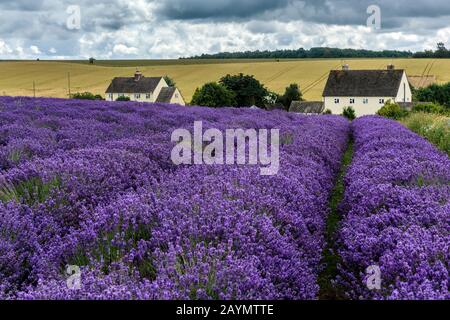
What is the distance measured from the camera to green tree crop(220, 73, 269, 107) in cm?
5466

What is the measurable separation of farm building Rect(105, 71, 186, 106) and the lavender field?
54918mm

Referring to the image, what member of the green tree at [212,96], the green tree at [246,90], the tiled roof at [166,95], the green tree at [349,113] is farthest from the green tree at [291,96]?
the tiled roof at [166,95]

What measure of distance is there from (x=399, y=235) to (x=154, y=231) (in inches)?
64.9

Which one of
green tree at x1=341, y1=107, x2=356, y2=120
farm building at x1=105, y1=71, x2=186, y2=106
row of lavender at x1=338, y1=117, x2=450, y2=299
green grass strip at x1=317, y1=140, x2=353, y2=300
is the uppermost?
farm building at x1=105, y1=71, x2=186, y2=106

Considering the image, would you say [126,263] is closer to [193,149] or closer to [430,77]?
[193,149]

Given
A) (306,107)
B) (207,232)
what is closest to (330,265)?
(207,232)

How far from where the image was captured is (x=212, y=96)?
48.2 m

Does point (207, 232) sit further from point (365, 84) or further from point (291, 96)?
point (291, 96)

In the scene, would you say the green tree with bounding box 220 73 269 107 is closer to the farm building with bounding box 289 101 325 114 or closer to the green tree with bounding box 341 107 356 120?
the farm building with bounding box 289 101 325 114

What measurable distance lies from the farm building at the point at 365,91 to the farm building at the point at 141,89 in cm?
1840

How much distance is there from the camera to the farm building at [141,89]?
60.5m

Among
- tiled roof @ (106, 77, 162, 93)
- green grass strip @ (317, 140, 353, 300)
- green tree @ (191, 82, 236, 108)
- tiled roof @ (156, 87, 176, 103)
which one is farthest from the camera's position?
tiled roof @ (106, 77, 162, 93)

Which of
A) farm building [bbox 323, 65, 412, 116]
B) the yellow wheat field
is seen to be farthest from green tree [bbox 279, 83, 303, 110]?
the yellow wheat field

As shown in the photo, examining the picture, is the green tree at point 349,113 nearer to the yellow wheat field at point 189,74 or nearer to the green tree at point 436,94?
the green tree at point 436,94
